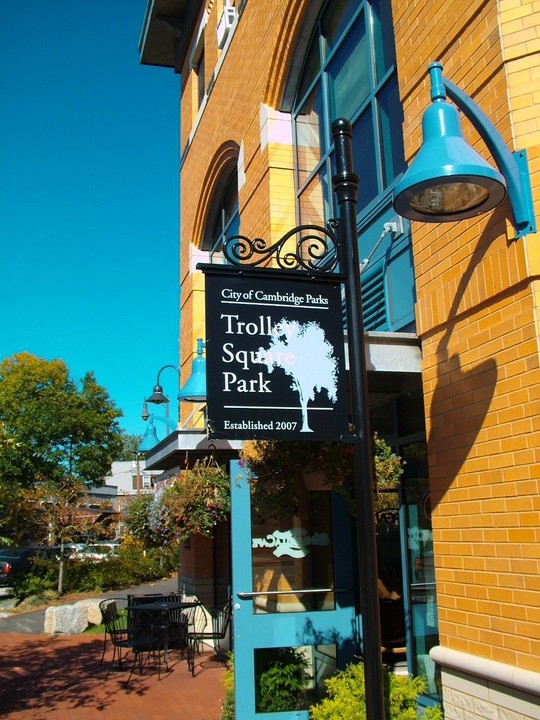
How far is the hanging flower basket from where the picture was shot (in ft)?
25.2

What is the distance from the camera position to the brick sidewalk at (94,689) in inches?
319

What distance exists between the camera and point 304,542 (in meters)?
6.57

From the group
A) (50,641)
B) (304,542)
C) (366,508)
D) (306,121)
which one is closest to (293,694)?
(304,542)

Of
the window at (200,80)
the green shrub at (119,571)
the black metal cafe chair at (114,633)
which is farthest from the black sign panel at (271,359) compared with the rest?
the green shrub at (119,571)

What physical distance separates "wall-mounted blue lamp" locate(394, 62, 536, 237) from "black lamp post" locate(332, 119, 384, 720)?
338 millimetres

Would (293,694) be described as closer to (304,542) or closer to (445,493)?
(304,542)

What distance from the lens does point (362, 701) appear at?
200 inches

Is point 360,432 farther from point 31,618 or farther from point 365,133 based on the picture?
point 31,618

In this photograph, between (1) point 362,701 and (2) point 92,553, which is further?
(2) point 92,553

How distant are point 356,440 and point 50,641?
11894 millimetres

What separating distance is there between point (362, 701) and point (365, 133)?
540 centimetres

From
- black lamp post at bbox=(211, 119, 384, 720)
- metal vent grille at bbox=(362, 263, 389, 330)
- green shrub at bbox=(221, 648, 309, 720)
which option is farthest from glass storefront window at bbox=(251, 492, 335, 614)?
black lamp post at bbox=(211, 119, 384, 720)

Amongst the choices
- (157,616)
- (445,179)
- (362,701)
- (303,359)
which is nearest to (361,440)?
(303,359)

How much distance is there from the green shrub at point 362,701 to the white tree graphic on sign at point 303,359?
217 centimetres
